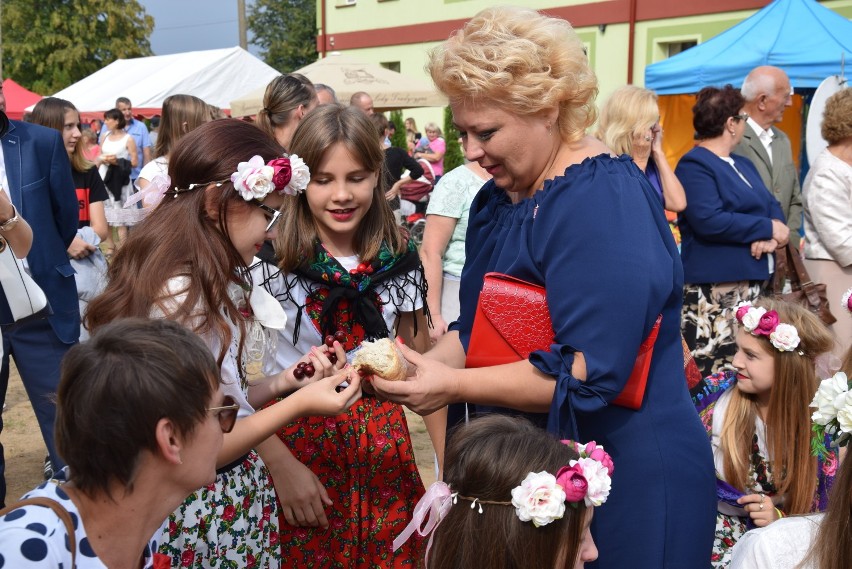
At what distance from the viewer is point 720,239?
5383mm

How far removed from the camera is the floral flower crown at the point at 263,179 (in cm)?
236

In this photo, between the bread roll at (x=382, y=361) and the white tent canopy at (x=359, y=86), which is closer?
the bread roll at (x=382, y=361)

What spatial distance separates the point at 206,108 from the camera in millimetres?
5633

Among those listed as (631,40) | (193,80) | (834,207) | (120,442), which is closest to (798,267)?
(834,207)

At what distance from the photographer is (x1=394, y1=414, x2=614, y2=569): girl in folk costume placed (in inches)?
74.4

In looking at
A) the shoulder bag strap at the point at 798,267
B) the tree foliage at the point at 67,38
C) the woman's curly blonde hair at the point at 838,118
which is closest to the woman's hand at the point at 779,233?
the shoulder bag strap at the point at 798,267

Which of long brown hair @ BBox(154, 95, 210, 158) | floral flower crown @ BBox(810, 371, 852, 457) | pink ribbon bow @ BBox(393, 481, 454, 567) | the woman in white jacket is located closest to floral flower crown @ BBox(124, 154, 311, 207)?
pink ribbon bow @ BBox(393, 481, 454, 567)

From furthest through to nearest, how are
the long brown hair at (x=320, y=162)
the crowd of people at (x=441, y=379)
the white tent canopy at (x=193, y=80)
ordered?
the white tent canopy at (x=193, y=80) → the long brown hair at (x=320, y=162) → the crowd of people at (x=441, y=379)

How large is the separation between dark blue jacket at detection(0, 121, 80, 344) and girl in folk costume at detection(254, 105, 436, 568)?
1.86 meters

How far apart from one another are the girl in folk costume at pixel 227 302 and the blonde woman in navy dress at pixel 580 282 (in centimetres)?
39

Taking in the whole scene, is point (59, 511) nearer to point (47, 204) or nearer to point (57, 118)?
point (47, 204)

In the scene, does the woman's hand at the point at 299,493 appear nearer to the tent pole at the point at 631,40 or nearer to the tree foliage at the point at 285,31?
the tent pole at the point at 631,40

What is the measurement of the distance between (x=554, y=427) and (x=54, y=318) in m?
3.08

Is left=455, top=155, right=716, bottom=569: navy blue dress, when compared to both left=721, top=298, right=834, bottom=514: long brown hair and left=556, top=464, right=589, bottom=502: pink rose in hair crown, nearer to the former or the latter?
left=556, top=464, right=589, bottom=502: pink rose in hair crown
